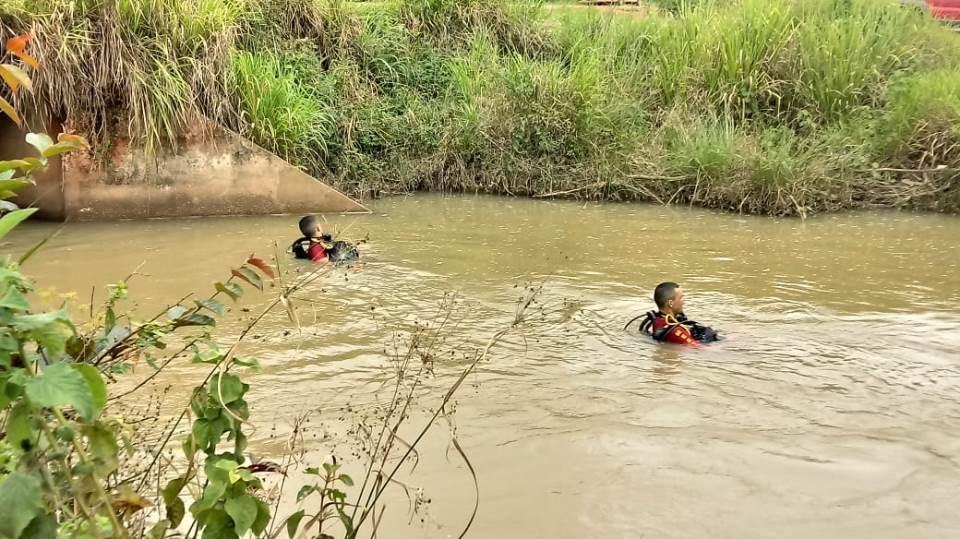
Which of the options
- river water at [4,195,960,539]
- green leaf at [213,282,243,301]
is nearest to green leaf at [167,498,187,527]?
green leaf at [213,282,243,301]

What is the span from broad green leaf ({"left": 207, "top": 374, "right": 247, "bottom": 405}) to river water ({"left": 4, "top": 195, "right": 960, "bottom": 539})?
1291 millimetres

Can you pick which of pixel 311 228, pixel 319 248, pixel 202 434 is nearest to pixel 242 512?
pixel 202 434

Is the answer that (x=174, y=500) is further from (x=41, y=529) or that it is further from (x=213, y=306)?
Answer: (x=41, y=529)

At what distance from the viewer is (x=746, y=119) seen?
40.7 feet

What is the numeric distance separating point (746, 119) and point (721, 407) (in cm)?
824

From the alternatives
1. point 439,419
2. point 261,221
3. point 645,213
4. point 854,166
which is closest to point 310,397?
point 439,419

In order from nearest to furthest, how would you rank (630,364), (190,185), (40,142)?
(40,142) → (630,364) → (190,185)

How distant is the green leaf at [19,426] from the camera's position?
4.64 feet

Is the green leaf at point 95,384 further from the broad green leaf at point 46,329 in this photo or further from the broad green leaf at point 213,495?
the broad green leaf at point 213,495

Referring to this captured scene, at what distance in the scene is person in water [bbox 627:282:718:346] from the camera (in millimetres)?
6020

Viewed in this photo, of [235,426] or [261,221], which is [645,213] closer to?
[261,221]

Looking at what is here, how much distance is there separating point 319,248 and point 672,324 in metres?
3.21

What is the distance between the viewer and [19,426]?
142 centimetres

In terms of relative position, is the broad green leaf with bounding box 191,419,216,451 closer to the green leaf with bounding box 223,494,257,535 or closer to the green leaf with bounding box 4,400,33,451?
the green leaf with bounding box 223,494,257,535
